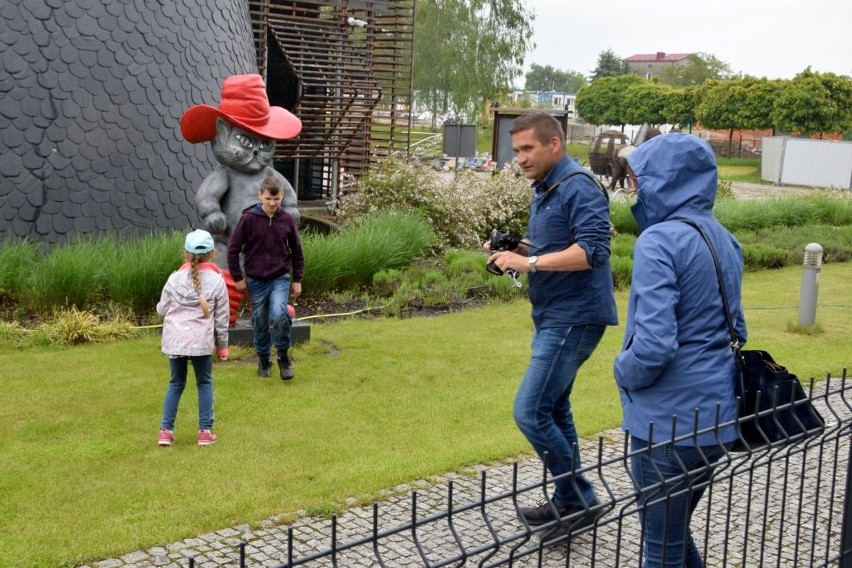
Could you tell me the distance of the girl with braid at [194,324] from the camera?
5.99 m

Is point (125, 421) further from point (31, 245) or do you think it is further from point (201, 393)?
point (31, 245)

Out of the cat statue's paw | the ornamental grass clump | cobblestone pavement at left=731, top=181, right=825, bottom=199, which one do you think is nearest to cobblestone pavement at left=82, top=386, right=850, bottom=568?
the cat statue's paw

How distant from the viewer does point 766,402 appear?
11.7 feet

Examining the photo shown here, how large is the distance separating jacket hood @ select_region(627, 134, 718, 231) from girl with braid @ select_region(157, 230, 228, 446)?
10.3ft

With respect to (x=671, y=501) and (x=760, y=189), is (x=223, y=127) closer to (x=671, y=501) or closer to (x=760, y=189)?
(x=671, y=501)

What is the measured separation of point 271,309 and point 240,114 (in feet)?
5.58

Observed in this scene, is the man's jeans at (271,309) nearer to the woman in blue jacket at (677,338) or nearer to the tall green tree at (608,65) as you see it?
the woman in blue jacket at (677,338)

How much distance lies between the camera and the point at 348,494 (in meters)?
5.41

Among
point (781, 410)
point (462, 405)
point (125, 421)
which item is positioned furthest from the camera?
point (462, 405)

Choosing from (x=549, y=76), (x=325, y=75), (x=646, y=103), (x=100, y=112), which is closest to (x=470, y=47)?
(x=646, y=103)

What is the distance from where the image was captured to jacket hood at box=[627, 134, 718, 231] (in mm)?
3686

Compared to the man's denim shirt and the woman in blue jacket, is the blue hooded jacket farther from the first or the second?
the man's denim shirt

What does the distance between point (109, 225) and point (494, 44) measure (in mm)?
38964

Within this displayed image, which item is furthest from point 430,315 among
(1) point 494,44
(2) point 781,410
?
(1) point 494,44
